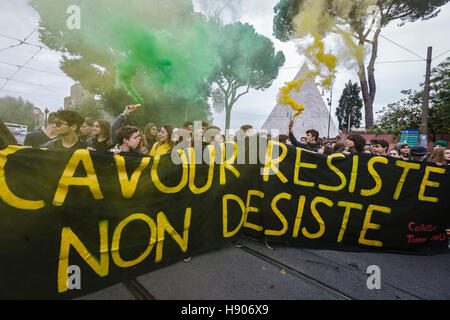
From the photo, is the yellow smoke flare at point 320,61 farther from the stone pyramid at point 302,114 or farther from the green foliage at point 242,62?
the green foliage at point 242,62

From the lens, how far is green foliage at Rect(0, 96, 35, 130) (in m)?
60.5

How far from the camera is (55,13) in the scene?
636 inches

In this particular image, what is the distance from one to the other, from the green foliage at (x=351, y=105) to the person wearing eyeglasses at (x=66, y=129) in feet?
196

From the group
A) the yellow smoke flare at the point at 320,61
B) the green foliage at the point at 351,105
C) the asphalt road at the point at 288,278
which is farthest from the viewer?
the green foliage at the point at 351,105

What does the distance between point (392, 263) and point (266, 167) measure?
201cm

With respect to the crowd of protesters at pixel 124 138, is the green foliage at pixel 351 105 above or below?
above

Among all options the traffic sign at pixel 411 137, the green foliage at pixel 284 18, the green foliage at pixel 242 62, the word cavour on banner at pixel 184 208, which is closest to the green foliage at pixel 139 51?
the green foliage at pixel 242 62

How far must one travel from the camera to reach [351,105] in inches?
2179

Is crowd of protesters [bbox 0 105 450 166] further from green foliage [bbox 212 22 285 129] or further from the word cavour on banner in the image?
green foliage [bbox 212 22 285 129]

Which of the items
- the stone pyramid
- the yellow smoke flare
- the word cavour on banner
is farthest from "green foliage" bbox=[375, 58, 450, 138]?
the word cavour on banner

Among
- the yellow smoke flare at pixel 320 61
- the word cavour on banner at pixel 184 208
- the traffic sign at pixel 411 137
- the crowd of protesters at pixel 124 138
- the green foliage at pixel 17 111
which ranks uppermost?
the green foliage at pixel 17 111

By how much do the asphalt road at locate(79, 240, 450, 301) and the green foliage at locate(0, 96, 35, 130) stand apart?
75945 millimetres

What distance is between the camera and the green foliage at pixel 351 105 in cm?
5512

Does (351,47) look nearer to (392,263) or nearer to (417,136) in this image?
(417,136)
